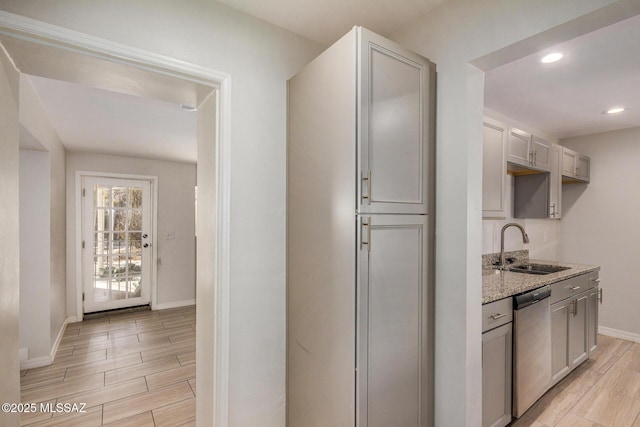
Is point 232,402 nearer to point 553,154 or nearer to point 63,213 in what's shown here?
point 553,154

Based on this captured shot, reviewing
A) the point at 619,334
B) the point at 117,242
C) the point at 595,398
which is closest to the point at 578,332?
the point at 595,398

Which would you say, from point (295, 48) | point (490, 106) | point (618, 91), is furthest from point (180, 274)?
point (618, 91)

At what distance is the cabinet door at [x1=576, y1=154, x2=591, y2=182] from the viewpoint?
12.0ft

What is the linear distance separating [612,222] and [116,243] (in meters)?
6.84

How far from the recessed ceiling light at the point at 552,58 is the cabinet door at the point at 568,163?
172 centimetres

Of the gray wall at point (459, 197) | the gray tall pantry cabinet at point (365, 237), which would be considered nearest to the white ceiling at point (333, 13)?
the gray wall at point (459, 197)

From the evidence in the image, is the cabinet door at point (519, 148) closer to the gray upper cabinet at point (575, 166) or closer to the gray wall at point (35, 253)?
the gray upper cabinet at point (575, 166)

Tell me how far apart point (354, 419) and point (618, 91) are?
3.21 m

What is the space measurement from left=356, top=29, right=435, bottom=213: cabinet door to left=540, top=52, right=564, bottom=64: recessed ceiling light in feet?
3.65

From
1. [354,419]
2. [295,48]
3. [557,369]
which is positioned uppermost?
[295,48]

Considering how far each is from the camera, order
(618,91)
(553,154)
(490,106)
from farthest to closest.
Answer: (553,154), (490,106), (618,91)

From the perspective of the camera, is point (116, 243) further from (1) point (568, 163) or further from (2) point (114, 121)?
(1) point (568, 163)

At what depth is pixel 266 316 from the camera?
1.62m

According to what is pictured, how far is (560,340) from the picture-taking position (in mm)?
2586
